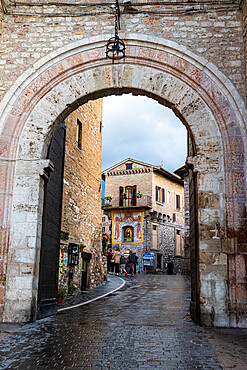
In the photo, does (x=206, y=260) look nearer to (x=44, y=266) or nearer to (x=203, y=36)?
(x=44, y=266)

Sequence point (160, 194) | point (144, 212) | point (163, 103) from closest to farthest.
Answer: point (163, 103), point (144, 212), point (160, 194)

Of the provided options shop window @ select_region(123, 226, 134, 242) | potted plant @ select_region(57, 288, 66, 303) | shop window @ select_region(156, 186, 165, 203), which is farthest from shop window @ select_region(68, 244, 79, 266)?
shop window @ select_region(156, 186, 165, 203)

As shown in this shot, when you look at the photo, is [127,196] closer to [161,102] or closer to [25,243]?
[161,102]

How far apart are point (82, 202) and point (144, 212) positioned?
18294 millimetres

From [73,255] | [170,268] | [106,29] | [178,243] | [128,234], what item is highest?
[106,29]

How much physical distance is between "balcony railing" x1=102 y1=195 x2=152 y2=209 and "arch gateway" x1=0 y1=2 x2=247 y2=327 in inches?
903

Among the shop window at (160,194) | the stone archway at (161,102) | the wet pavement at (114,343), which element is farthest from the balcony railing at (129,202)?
the wet pavement at (114,343)

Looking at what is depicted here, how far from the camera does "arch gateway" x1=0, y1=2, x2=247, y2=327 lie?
18.1ft

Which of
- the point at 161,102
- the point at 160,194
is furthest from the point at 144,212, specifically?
the point at 161,102

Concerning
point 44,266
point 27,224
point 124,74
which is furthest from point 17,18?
point 44,266

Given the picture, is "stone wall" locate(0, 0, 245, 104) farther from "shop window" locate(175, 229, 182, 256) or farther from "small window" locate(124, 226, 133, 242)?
"shop window" locate(175, 229, 182, 256)

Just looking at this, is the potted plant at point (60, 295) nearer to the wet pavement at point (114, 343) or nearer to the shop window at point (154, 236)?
the wet pavement at point (114, 343)

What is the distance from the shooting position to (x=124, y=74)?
6.55 metres

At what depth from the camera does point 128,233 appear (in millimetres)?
30016
